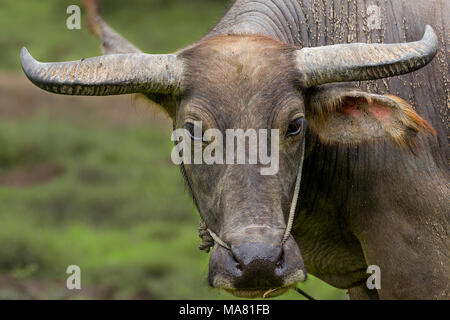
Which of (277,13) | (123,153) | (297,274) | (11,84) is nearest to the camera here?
(297,274)

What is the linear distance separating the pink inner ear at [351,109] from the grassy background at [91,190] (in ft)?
4.06

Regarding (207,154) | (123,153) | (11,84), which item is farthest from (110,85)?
(11,84)

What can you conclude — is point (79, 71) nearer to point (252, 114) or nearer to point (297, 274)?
point (252, 114)

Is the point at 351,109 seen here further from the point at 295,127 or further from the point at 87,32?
the point at 87,32

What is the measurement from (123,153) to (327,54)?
412 inches

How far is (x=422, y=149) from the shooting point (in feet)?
18.2

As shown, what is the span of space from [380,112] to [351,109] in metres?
0.19

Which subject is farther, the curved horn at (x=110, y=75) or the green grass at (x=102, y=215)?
the green grass at (x=102, y=215)

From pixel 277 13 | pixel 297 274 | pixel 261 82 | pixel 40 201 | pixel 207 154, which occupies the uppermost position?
pixel 40 201

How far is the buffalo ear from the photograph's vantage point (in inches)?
206

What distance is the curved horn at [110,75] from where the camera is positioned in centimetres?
502
